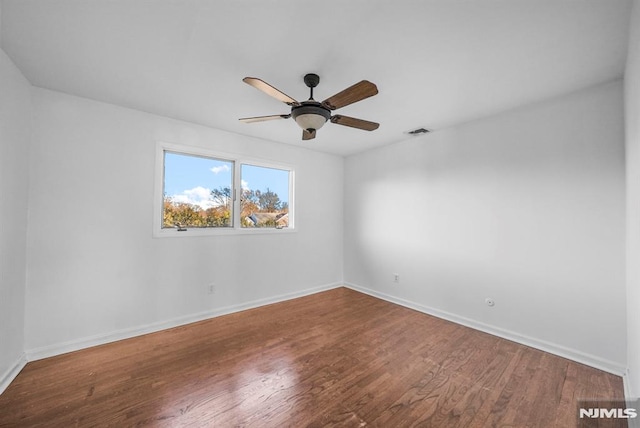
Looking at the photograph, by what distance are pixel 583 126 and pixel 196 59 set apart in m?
3.42

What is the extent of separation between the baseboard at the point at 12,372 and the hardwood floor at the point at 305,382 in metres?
0.04

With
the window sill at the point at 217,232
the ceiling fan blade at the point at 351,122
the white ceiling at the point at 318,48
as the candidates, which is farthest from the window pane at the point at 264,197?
the ceiling fan blade at the point at 351,122

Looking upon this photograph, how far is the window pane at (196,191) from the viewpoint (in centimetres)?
305

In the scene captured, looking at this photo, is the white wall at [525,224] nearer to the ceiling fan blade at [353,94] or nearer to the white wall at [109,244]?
the ceiling fan blade at [353,94]

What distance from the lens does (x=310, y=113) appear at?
1.92 m

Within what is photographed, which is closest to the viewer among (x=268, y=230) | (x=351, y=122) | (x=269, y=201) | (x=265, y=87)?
(x=265, y=87)

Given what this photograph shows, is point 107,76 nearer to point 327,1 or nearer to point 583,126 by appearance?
point 327,1

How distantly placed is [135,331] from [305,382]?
2.05 m

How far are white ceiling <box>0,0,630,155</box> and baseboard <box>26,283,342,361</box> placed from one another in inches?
95.3

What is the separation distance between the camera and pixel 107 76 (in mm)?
2100

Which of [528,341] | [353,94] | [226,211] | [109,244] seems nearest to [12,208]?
[109,244]

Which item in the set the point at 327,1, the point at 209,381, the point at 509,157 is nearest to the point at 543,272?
the point at 509,157

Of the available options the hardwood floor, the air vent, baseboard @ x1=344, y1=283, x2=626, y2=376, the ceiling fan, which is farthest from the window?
baseboard @ x1=344, y1=283, x2=626, y2=376

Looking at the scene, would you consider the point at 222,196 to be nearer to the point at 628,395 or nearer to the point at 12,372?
the point at 12,372
